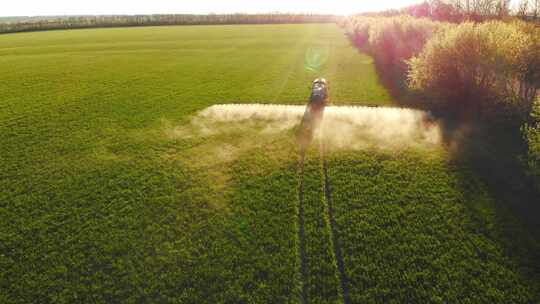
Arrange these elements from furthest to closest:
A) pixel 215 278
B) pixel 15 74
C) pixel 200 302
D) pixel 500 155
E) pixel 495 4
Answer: pixel 495 4
pixel 15 74
pixel 500 155
pixel 215 278
pixel 200 302

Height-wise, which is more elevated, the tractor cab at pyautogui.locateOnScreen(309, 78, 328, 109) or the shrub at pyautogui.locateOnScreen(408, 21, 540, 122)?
the shrub at pyautogui.locateOnScreen(408, 21, 540, 122)

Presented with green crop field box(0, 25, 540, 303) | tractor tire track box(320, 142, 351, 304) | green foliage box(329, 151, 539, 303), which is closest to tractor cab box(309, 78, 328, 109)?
green crop field box(0, 25, 540, 303)

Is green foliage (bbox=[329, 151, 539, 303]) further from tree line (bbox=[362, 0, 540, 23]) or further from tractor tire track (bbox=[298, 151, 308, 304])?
tree line (bbox=[362, 0, 540, 23])

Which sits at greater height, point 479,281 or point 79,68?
point 79,68

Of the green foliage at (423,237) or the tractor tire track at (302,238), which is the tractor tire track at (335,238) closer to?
the green foliage at (423,237)

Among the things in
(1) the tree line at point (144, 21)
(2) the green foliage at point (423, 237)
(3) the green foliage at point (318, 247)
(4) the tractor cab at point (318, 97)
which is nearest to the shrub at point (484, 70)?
(4) the tractor cab at point (318, 97)

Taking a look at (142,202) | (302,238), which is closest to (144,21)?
(142,202)

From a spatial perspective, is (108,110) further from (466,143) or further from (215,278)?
(466,143)

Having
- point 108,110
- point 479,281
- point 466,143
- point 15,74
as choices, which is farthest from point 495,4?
point 15,74
